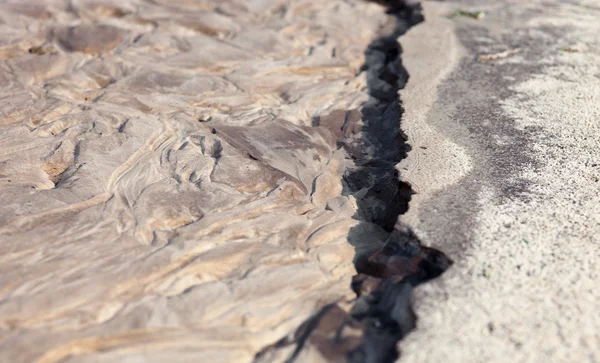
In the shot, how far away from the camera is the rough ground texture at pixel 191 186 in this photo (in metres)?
2.17

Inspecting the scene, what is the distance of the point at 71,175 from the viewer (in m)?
2.90

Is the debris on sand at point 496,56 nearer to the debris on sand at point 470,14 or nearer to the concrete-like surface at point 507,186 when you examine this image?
the concrete-like surface at point 507,186

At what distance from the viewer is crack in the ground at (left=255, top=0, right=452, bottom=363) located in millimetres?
2131

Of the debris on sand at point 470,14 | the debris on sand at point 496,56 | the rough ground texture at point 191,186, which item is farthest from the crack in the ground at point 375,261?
the debris on sand at point 470,14

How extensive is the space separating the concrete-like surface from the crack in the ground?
81 mm

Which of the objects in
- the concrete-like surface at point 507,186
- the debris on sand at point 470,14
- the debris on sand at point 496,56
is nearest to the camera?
the concrete-like surface at point 507,186

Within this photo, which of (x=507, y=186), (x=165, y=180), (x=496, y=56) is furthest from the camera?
(x=496, y=56)

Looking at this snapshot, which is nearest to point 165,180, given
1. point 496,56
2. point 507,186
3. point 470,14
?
point 507,186

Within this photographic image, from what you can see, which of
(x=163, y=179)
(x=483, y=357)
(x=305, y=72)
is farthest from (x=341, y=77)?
(x=483, y=357)

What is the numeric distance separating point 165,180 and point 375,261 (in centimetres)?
106

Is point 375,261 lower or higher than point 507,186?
lower

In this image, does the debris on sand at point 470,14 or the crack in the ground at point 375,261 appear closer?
the crack in the ground at point 375,261

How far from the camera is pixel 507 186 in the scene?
283 cm

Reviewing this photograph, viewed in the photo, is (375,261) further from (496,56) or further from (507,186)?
(496,56)
